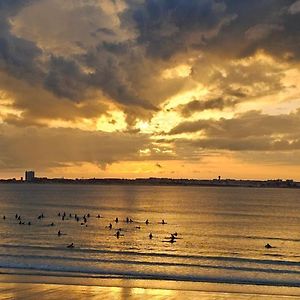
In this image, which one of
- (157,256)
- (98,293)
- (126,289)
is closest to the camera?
(98,293)

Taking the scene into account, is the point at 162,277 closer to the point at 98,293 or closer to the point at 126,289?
the point at 126,289

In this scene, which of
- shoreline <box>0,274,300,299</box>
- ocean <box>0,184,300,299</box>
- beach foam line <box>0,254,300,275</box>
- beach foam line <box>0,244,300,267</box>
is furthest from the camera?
beach foam line <box>0,244,300,267</box>

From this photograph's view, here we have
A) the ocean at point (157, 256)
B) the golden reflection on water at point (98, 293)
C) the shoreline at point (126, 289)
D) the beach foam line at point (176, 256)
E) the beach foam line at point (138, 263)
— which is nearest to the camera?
the golden reflection on water at point (98, 293)

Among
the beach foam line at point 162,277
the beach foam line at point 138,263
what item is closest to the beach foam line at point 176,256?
the beach foam line at point 138,263

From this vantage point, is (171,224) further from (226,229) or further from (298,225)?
(298,225)

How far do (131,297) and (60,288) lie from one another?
5176 millimetres

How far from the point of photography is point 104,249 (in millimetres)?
58250

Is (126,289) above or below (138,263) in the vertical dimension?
below

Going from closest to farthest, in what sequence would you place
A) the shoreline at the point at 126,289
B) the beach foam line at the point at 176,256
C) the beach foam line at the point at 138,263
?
the shoreline at the point at 126,289 → the beach foam line at the point at 138,263 → the beach foam line at the point at 176,256

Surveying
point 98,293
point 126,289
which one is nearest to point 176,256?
point 126,289

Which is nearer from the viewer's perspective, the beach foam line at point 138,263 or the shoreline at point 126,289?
the shoreline at point 126,289

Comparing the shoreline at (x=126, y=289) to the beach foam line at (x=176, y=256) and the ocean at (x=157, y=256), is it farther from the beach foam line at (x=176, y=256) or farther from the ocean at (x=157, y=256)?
the beach foam line at (x=176, y=256)

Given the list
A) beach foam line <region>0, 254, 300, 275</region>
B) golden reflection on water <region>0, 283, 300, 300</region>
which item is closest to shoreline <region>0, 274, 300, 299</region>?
golden reflection on water <region>0, 283, 300, 300</region>

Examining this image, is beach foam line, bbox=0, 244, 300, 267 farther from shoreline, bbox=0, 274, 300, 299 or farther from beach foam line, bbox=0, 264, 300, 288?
shoreline, bbox=0, 274, 300, 299
